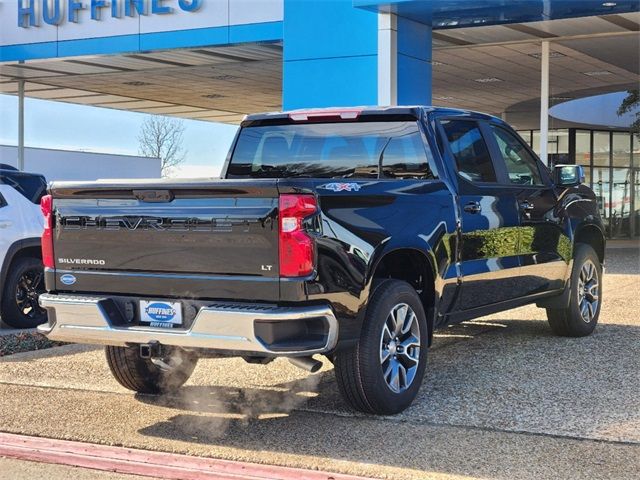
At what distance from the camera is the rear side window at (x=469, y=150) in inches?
278

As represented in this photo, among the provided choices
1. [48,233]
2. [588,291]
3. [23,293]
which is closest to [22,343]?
[23,293]

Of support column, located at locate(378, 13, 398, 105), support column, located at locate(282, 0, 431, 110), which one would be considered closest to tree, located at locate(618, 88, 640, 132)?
support column, located at locate(282, 0, 431, 110)

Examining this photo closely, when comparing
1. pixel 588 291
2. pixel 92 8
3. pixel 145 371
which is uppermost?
pixel 92 8

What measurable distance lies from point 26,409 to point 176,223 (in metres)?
1.97

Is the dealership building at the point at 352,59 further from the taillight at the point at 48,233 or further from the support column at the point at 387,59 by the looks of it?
the taillight at the point at 48,233

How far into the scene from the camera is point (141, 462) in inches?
206

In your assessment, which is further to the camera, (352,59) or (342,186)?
(352,59)

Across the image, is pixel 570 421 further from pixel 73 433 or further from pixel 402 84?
pixel 402 84

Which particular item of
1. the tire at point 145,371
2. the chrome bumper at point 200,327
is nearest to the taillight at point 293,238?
the chrome bumper at point 200,327

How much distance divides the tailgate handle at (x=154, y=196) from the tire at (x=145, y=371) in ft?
4.31

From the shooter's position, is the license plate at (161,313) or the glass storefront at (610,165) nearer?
the license plate at (161,313)

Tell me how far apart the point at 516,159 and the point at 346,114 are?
5.71 ft

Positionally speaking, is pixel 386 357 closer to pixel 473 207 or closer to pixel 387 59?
pixel 473 207

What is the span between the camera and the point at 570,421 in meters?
5.89
